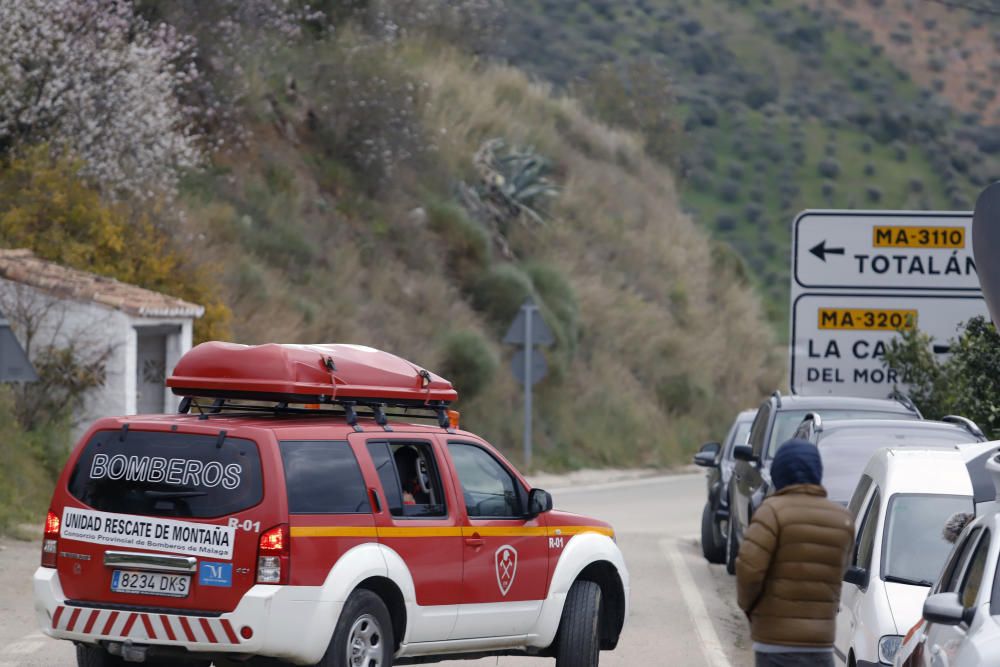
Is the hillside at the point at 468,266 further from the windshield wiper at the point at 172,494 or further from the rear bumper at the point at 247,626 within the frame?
the rear bumper at the point at 247,626

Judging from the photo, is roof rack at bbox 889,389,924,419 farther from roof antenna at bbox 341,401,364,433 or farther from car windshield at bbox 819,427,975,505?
roof antenna at bbox 341,401,364,433

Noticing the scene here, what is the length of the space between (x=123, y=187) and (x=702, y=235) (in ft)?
93.3

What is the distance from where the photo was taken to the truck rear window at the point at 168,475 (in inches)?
346

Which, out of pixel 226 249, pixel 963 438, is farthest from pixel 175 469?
pixel 226 249

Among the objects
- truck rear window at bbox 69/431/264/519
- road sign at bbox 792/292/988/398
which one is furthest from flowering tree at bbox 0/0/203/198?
truck rear window at bbox 69/431/264/519

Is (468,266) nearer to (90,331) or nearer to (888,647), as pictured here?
(90,331)

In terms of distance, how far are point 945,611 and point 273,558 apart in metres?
3.61

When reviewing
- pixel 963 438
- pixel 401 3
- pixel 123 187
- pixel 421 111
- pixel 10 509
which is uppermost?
pixel 401 3

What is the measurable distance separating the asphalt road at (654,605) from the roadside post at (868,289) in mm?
3003

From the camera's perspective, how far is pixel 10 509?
60.1ft

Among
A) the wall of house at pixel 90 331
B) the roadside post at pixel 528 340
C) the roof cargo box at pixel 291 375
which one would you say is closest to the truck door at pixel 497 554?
the roof cargo box at pixel 291 375

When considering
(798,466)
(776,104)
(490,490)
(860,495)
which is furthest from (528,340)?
(776,104)

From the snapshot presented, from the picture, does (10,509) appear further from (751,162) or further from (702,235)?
(751,162)

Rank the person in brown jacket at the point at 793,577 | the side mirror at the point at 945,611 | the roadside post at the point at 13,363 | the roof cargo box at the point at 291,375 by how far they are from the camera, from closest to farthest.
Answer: the side mirror at the point at 945,611, the person in brown jacket at the point at 793,577, the roof cargo box at the point at 291,375, the roadside post at the point at 13,363
